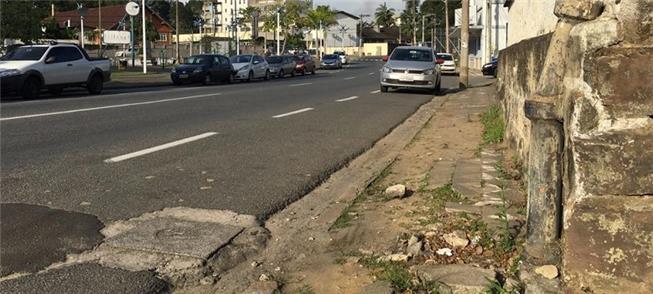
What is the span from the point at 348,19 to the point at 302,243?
13464 cm

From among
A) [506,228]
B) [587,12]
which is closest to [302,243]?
[506,228]

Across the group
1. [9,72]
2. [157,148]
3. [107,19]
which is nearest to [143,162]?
[157,148]

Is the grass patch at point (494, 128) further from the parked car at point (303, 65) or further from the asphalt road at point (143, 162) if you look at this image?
the parked car at point (303, 65)

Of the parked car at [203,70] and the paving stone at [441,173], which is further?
the parked car at [203,70]

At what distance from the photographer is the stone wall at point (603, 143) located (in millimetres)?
2930

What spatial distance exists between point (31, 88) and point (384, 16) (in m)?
130

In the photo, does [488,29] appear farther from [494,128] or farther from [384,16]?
[384,16]

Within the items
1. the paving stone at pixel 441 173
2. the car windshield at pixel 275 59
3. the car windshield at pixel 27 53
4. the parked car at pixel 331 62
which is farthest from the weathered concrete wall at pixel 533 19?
the parked car at pixel 331 62

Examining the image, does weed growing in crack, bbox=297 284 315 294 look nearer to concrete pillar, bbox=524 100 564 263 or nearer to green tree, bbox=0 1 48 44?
concrete pillar, bbox=524 100 564 263

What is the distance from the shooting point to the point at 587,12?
122 inches

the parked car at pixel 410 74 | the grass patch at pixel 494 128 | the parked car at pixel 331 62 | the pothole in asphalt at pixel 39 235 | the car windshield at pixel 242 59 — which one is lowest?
the pothole in asphalt at pixel 39 235

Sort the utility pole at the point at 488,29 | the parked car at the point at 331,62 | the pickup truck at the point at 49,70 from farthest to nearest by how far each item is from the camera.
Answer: the parked car at the point at 331,62, the utility pole at the point at 488,29, the pickup truck at the point at 49,70

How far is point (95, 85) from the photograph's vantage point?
828 inches

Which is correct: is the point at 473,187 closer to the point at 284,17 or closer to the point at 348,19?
the point at 284,17
